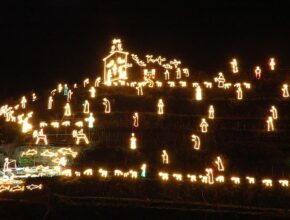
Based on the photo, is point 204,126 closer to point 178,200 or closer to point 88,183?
point 178,200

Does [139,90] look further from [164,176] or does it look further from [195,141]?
[164,176]

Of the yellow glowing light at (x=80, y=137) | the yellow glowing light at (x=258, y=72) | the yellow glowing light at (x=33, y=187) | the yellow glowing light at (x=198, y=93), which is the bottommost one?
the yellow glowing light at (x=33, y=187)

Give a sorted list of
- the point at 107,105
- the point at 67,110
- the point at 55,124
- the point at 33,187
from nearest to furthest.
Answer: the point at 33,187 < the point at 107,105 < the point at 55,124 < the point at 67,110

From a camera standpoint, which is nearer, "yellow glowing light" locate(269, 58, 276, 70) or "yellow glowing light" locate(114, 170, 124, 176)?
"yellow glowing light" locate(114, 170, 124, 176)

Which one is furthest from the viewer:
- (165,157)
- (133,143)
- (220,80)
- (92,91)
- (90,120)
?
(92,91)

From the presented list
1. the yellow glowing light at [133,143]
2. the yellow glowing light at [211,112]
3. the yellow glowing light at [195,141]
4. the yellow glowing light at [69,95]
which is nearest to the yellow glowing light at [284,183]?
the yellow glowing light at [195,141]

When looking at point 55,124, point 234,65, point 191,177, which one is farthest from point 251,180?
point 55,124

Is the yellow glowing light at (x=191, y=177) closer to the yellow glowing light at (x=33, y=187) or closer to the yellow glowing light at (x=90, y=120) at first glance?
the yellow glowing light at (x=90, y=120)

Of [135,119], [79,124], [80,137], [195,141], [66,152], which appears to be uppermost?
[135,119]

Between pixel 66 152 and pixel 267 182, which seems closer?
pixel 267 182

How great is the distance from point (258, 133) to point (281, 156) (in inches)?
91.6

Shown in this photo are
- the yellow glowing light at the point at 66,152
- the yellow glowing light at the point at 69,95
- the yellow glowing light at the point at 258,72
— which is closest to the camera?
the yellow glowing light at the point at 66,152

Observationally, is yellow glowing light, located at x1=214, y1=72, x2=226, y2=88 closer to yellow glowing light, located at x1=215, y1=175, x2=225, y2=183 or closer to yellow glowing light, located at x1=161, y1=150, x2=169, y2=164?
yellow glowing light, located at x1=161, y1=150, x2=169, y2=164

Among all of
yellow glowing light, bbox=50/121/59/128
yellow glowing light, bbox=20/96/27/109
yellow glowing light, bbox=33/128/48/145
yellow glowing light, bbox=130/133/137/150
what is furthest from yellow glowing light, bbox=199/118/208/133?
yellow glowing light, bbox=20/96/27/109
